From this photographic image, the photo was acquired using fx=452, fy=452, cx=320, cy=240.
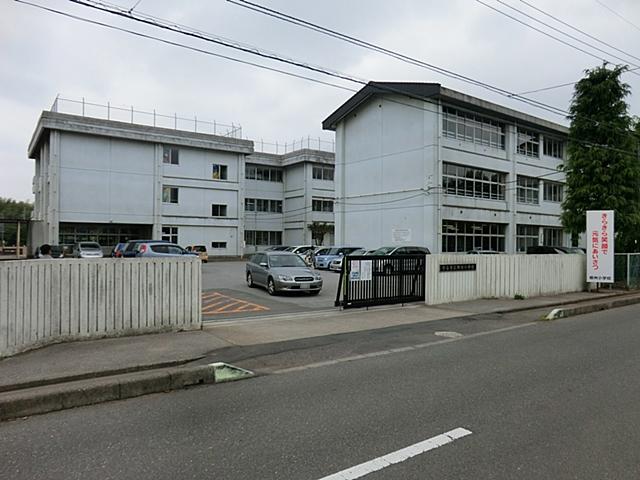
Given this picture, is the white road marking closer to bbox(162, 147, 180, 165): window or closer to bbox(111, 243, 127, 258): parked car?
bbox(111, 243, 127, 258): parked car

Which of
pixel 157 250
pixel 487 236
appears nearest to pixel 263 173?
pixel 487 236

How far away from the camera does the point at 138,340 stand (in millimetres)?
7836

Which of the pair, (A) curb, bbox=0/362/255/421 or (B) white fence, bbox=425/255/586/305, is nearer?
(A) curb, bbox=0/362/255/421

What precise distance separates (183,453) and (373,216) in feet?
100

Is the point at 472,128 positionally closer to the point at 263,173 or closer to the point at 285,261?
the point at 285,261

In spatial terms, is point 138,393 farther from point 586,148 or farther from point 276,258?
point 586,148

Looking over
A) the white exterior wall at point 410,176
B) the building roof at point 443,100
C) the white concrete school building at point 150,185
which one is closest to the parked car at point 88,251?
the white concrete school building at point 150,185

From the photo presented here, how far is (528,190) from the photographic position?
36250mm

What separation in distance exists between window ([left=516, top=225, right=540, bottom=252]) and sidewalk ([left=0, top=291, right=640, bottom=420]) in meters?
24.5

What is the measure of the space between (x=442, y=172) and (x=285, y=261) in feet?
55.7

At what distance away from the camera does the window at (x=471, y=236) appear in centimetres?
3077

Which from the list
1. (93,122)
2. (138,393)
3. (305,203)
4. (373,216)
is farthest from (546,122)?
(138,393)

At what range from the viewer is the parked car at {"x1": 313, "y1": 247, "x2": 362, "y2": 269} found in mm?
28766

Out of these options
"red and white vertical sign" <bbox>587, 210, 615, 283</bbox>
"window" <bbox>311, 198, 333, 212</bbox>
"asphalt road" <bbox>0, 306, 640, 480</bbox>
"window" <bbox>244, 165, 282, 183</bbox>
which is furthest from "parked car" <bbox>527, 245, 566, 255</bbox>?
"window" <bbox>244, 165, 282, 183</bbox>
